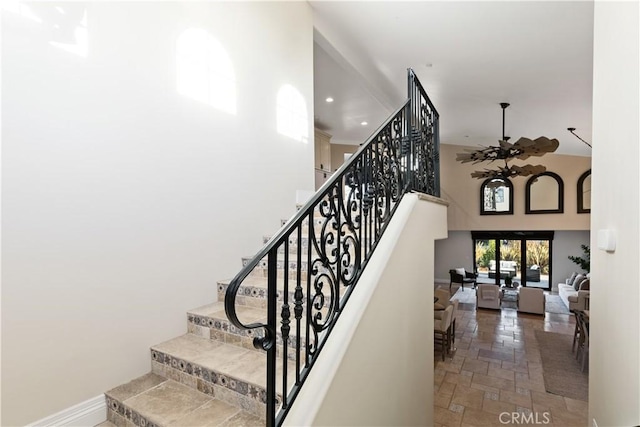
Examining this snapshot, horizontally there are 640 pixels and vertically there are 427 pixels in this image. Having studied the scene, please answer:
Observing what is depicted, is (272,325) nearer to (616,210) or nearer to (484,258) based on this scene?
(616,210)

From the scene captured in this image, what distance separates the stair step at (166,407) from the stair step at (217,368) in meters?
0.04

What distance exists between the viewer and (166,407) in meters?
1.78

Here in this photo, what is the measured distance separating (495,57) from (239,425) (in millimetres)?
5121

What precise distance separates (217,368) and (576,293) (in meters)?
10.7

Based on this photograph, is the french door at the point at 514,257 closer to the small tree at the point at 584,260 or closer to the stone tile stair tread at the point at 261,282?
the small tree at the point at 584,260

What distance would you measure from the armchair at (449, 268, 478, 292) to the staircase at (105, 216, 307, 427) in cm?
1229

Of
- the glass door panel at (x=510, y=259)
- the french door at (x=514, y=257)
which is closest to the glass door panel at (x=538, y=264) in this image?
the french door at (x=514, y=257)

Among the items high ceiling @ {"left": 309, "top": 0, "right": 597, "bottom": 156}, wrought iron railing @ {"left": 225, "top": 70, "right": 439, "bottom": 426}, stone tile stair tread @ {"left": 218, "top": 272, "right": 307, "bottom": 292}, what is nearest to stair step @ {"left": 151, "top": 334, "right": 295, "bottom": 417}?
wrought iron railing @ {"left": 225, "top": 70, "right": 439, "bottom": 426}

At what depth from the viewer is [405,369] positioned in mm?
2477

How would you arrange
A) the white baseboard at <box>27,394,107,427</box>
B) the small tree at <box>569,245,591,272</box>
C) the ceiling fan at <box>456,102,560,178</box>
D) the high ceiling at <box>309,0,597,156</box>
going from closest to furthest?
the white baseboard at <box>27,394,107,427</box> < the high ceiling at <box>309,0,597,156</box> < the ceiling fan at <box>456,102,560,178</box> < the small tree at <box>569,245,591,272</box>

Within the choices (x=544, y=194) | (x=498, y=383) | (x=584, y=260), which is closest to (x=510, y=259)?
(x=584, y=260)

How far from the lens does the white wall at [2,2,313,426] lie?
1.71 m

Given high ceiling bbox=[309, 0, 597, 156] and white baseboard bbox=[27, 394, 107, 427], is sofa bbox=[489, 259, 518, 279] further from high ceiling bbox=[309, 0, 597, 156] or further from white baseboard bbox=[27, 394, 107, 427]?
white baseboard bbox=[27, 394, 107, 427]

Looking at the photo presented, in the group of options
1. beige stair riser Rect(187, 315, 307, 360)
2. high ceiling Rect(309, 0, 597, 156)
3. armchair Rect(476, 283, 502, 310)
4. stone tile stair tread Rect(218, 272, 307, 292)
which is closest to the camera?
beige stair riser Rect(187, 315, 307, 360)
